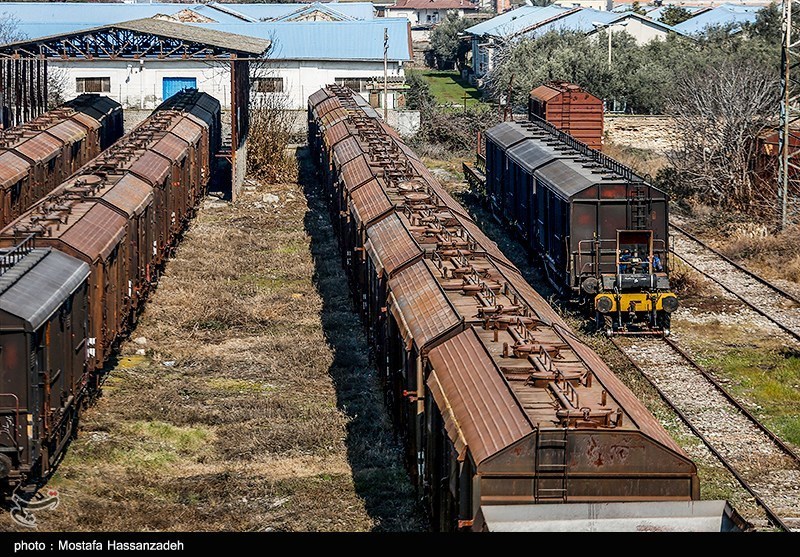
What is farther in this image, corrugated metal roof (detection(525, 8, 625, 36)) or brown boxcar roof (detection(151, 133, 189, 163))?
corrugated metal roof (detection(525, 8, 625, 36))

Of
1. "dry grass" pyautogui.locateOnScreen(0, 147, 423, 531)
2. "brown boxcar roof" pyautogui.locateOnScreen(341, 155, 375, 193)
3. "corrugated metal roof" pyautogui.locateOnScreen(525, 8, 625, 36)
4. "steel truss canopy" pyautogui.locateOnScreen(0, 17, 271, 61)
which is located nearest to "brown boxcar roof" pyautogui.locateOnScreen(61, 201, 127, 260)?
"dry grass" pyautogui.locateOnScreen(0, 147, 423, 531)

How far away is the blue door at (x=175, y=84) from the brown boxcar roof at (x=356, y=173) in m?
30.5

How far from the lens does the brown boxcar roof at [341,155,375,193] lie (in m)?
23.9

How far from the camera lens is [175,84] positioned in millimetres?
55156

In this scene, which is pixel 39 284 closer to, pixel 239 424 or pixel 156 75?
pixel 239 424

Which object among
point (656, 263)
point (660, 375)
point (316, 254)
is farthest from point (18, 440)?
point (316, 254)

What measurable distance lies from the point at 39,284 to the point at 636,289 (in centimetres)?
1241

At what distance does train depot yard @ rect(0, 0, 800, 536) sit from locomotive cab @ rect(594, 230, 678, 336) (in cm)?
5

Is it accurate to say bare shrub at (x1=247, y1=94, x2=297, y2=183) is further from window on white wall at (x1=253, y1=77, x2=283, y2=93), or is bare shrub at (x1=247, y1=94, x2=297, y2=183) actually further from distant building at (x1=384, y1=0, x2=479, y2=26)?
distant building at (x1=384, y1=0, x2=479, y2=26)

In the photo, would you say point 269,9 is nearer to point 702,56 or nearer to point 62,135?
point 702,56

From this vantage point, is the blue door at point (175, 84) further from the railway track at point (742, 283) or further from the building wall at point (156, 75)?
→ the railway track at point (742, 283)

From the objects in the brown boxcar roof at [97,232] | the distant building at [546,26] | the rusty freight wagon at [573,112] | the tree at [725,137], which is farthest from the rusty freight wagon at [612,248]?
the distant building at [546,26]
